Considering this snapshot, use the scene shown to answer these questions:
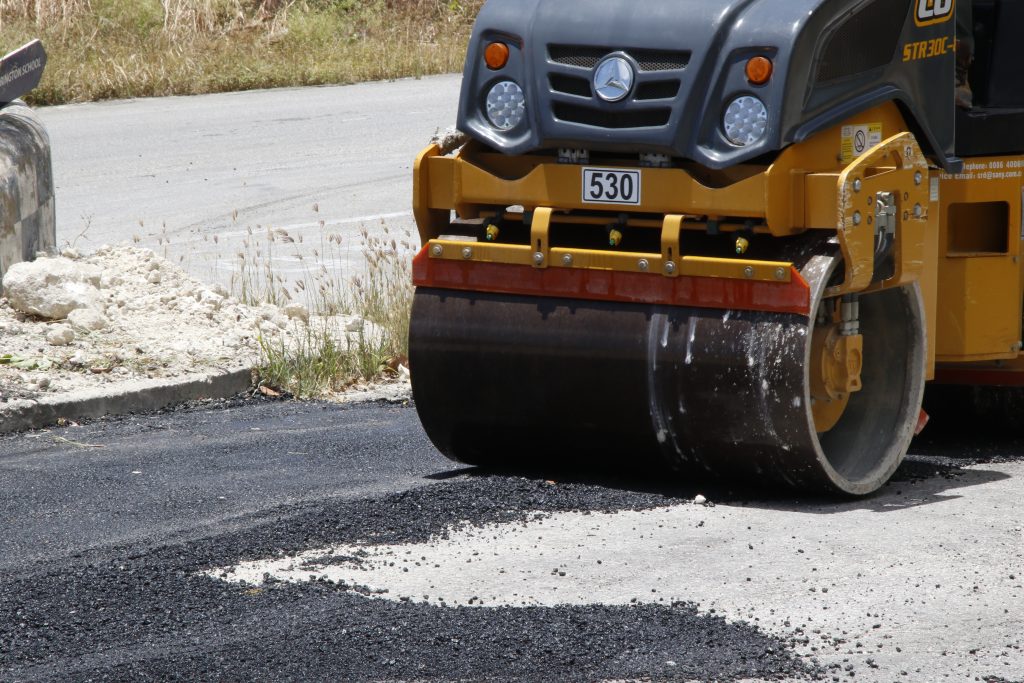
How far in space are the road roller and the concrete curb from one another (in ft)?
6.73

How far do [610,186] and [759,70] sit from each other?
67 centimetres

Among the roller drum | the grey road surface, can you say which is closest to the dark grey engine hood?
the roller drum

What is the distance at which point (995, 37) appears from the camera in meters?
6.48

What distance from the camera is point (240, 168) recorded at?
1491 centimetres

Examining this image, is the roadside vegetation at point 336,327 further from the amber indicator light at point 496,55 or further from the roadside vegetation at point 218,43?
the roadside vegetation at point 218,43

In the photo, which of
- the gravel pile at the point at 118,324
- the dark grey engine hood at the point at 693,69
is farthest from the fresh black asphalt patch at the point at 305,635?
the gravel pile at the point at 118,324

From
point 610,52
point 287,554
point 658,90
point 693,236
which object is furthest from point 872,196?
point 287,554

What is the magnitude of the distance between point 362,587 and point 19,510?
162cm

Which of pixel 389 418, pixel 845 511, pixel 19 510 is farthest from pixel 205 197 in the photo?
pixel 845 511

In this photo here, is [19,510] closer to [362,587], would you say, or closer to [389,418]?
[362,587]

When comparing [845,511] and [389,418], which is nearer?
[845,511]

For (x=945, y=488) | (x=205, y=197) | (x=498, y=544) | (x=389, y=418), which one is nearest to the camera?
(x=498, y=544)

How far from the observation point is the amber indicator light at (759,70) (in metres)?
5.30

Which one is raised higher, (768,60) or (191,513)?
(768,60)
